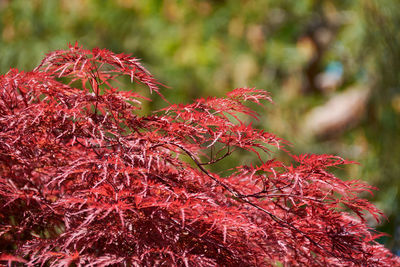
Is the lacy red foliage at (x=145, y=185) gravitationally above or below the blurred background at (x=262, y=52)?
above

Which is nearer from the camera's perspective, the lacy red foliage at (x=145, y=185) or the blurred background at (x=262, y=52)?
the lacy red foliage at (x=145, y=185)

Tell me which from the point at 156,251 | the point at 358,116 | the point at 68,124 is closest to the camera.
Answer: the point at 156,251

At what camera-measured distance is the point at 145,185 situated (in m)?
0.66

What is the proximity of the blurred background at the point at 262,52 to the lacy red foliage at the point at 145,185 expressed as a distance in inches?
100

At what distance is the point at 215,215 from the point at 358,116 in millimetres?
3108

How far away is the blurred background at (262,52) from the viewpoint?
317 cm

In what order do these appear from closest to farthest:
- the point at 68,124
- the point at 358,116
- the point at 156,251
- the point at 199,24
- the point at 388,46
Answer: the point at 156,251 → the point at 68,124 → the point at 388,46 → the point at 358,116 → the point at 199,24

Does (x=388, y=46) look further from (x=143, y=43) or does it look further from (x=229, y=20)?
(x=143, y=43)

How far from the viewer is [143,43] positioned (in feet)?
13.2

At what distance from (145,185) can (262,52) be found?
3398mm

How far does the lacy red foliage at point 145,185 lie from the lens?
68cm

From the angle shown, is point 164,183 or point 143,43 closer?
point 164,183

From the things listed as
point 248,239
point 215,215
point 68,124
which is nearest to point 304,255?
point 248,239

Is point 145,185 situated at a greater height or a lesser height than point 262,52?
greater
